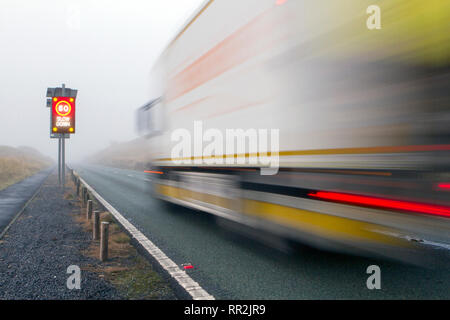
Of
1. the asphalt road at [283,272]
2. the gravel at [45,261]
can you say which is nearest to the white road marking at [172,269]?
the asphalt road at [283,272]

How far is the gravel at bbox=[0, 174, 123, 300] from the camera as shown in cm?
378

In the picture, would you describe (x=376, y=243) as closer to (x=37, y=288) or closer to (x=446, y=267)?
(x=446, y=267)

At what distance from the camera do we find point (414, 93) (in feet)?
9.30

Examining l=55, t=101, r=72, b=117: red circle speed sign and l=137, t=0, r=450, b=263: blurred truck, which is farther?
l=55, t=101, r=72, b=117: red circle speed sign

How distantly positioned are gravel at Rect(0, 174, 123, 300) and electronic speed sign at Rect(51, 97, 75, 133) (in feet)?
21.2

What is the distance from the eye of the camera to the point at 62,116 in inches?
566

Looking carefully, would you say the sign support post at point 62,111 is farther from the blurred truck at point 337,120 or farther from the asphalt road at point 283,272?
the blurred truck at point 337,120

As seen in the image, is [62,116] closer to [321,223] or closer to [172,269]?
[172,269]

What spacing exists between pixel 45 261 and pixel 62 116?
10.8 m

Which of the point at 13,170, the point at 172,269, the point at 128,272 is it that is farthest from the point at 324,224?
the point at 13,170

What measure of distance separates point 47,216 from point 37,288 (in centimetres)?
566

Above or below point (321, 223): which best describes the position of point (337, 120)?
above

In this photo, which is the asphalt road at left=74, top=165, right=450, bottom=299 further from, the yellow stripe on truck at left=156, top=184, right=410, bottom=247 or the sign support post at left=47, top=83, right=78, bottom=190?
the sign support post at left=47, top=83, right=78, bottom=190

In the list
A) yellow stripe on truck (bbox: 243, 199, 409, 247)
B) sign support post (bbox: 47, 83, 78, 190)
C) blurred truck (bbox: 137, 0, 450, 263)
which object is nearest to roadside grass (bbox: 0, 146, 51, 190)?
sign support post (bbox: 47, 83, 78, 190)
